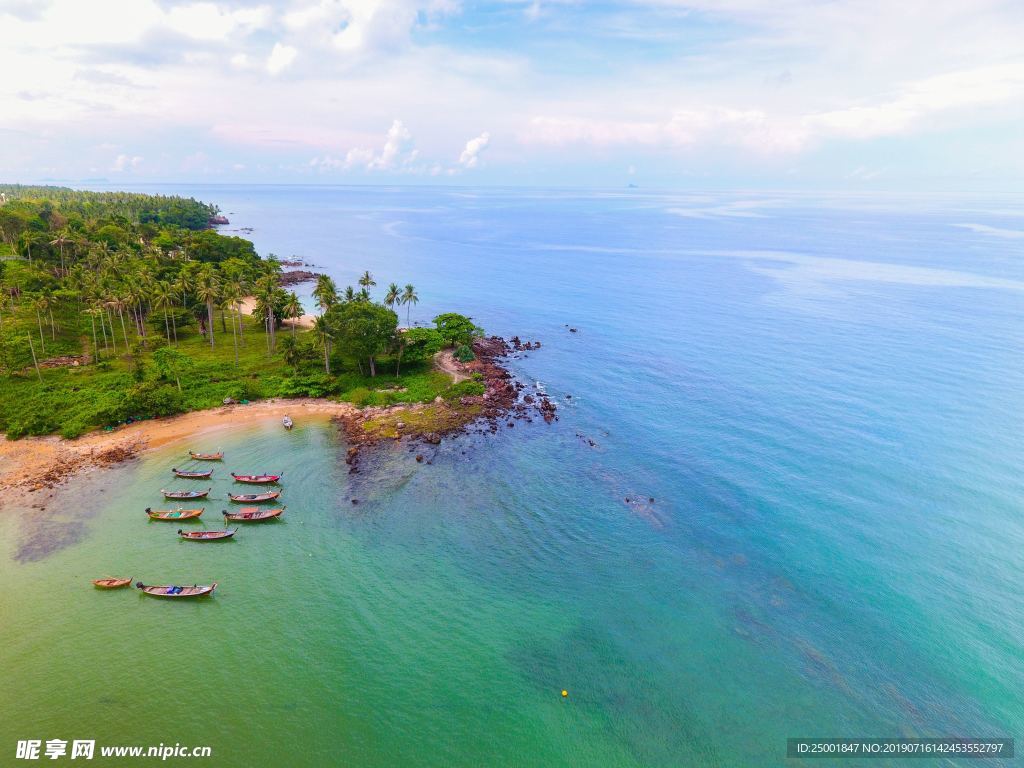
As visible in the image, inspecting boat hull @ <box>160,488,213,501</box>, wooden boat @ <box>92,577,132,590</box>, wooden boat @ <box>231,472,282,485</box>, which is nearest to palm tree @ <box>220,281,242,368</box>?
wooden boat @ <box>231,472,282,485</box>

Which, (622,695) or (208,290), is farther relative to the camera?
(208,290)

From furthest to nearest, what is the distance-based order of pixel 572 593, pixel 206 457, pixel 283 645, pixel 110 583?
pixel 206 457 → pixel 572 593 → pixel 110 583 → pixel 283 645

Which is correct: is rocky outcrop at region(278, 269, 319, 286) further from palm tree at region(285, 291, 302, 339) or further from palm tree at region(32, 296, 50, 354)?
palm tree at region(32, 296, 50, 354)

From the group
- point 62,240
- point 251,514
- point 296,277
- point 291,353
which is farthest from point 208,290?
point 296,277

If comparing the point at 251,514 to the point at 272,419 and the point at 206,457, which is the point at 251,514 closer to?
the point at 206,457

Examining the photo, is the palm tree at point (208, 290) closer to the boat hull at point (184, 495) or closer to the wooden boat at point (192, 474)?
the wooden boat at point (192, 474)
